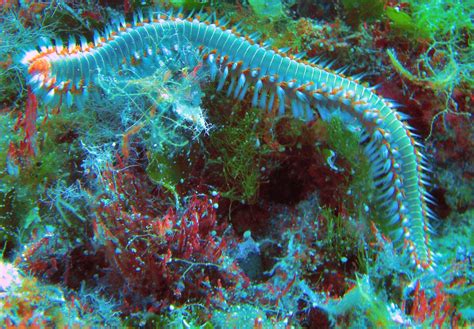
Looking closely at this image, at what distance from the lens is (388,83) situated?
4.49m

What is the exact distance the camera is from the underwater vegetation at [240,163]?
3219 millimetres

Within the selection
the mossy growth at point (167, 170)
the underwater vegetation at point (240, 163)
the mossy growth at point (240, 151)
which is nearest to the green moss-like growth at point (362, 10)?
the underwater vegetation at point (240, 163)

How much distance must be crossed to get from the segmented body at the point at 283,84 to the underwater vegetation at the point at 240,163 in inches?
0.8

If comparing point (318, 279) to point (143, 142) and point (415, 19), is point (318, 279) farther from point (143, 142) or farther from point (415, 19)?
point (415, 19)

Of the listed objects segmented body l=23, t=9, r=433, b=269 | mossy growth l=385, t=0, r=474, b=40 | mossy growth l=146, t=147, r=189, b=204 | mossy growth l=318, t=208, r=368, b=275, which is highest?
mossy growth l=385, t=0, r=474, b=40

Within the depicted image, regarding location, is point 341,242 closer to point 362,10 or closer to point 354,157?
point 354,157

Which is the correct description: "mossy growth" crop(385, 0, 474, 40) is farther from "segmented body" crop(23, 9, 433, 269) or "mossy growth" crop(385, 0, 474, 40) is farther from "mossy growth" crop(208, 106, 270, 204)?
"mossy growth" crop(208, 106, 270, 204)

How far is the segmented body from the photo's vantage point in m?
3.87

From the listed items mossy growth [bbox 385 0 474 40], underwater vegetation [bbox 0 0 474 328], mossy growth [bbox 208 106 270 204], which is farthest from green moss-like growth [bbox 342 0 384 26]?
mossy growth [bbox 208 106 270 204]

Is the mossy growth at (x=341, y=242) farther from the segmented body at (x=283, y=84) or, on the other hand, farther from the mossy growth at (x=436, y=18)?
the mossy growth at (x=436, y=18)

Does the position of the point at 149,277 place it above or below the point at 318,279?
above

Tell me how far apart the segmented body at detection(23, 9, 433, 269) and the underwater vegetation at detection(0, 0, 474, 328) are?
0.02 meters

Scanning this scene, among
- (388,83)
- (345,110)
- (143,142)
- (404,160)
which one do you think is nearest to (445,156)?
(404,160)

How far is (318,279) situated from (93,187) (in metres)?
2.58
